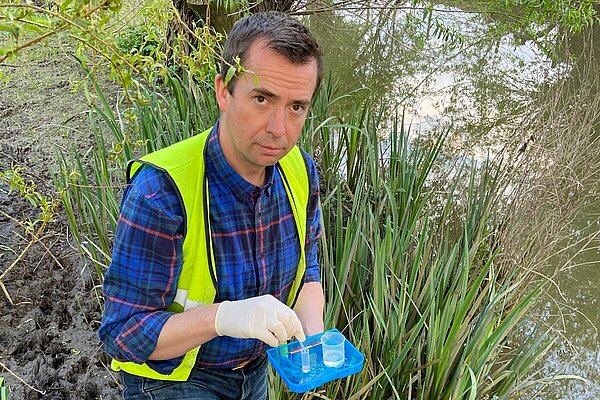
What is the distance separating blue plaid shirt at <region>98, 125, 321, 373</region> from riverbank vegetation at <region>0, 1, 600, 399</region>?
0.61 ft

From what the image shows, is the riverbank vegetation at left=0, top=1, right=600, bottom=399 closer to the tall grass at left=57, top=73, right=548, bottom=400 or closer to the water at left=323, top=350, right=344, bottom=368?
the tall grass at left=57, top=73, right=548, bottom=400

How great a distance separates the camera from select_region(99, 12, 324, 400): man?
112 centimetres

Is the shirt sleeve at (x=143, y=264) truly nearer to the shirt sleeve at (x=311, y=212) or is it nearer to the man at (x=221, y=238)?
the man at (x=221, y=238)

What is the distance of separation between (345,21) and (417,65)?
80 cm

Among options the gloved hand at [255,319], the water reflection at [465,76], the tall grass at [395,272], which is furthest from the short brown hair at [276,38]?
the water reflection at [465,76]

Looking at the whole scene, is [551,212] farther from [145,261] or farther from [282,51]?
[145,261]

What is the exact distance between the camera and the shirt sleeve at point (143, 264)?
3.64 ft

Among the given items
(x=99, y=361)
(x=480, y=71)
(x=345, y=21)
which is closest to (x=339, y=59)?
(x=345, y=21)

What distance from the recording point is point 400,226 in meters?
2.37

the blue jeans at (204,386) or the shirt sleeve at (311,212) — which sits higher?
the shirt sleeve at (311,212)

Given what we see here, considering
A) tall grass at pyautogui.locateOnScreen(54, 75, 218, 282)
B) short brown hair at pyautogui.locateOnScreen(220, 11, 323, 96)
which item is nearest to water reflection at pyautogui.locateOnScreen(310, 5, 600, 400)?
tall grass at pyautogui.locateOnScreen(54, 75, 218, 282)

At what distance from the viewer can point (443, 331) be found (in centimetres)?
180

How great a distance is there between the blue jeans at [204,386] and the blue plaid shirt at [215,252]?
4 cm

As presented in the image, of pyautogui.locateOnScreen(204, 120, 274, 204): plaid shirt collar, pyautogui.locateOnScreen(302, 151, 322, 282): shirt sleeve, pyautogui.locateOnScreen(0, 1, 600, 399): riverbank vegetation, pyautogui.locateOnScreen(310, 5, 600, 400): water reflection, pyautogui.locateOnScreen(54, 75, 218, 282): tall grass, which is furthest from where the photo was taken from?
pyautogui.locateOnScreen(310, 5, 600, 400): water reflection
